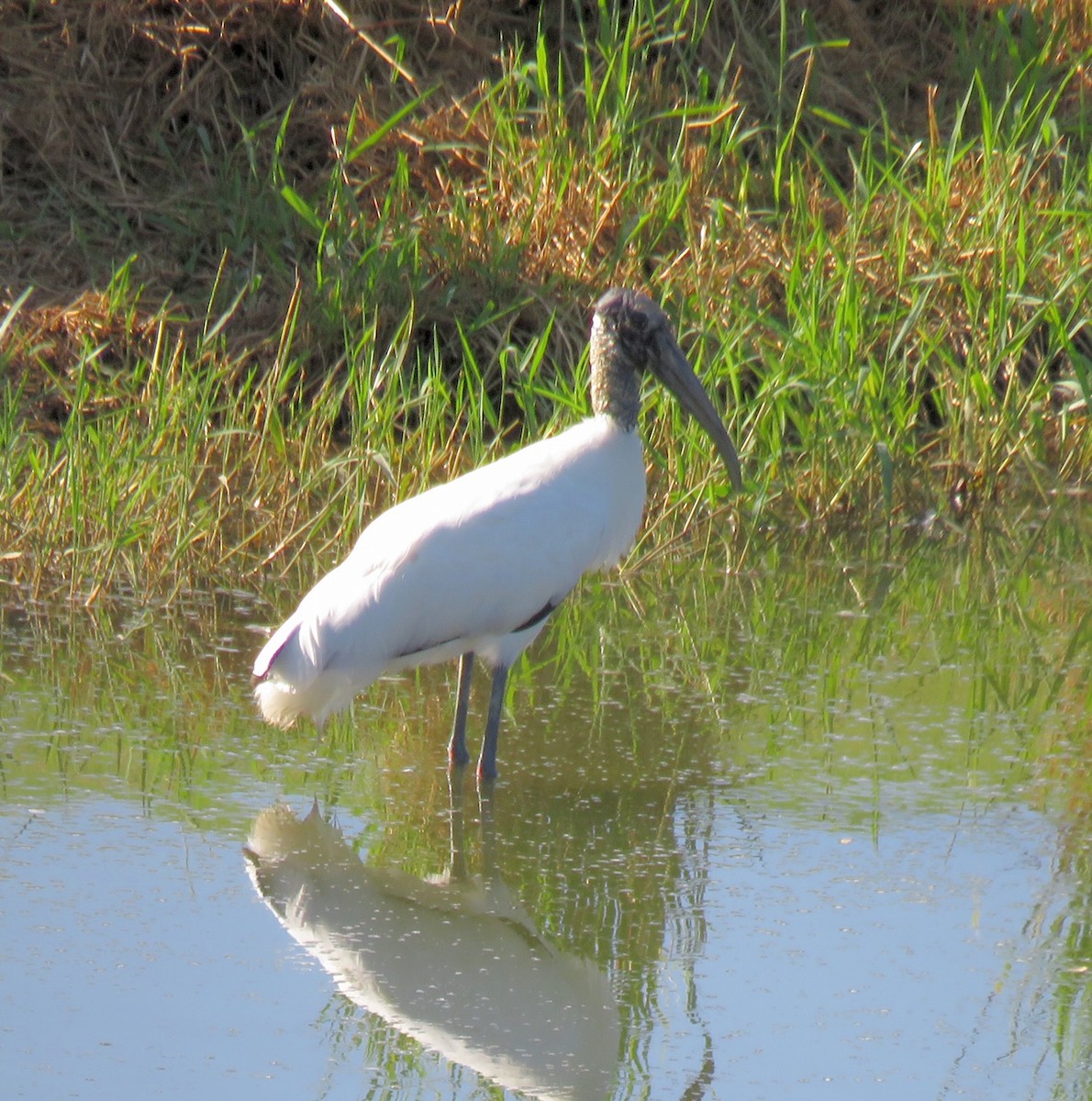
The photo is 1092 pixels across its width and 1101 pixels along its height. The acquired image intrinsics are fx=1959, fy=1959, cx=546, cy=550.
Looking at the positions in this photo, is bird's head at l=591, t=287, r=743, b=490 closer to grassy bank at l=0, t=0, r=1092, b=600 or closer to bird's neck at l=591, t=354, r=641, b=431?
bird's neck at l=591, t=354, r=641, b=431

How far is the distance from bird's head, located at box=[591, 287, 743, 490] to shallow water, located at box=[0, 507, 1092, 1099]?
72cm

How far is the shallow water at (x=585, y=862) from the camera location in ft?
9.71

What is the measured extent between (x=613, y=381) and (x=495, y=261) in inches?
98.5

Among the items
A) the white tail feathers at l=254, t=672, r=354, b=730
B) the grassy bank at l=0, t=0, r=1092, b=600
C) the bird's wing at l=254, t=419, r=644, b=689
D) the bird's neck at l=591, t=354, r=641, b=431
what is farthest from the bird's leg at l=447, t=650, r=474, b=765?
the grassy bank at l=0, t=0, r=1092, b=600

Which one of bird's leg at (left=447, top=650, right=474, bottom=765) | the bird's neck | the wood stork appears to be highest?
the bird's neck

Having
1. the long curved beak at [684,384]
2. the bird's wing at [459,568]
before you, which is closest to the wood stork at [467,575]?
the bird's wing at [459,568]

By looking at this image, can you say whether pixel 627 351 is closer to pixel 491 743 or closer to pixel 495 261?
pixel 491 743

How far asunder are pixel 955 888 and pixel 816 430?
263 centimetres

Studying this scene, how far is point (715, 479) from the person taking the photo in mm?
5863

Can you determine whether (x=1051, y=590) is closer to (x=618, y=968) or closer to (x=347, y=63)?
(x=618, y=968)

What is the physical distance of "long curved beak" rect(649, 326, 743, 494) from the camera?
15.5 feet

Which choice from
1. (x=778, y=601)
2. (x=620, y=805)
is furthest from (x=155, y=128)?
(x=620, y=805)

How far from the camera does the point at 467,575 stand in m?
4.20

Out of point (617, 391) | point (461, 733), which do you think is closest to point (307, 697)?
point (461, 733)
